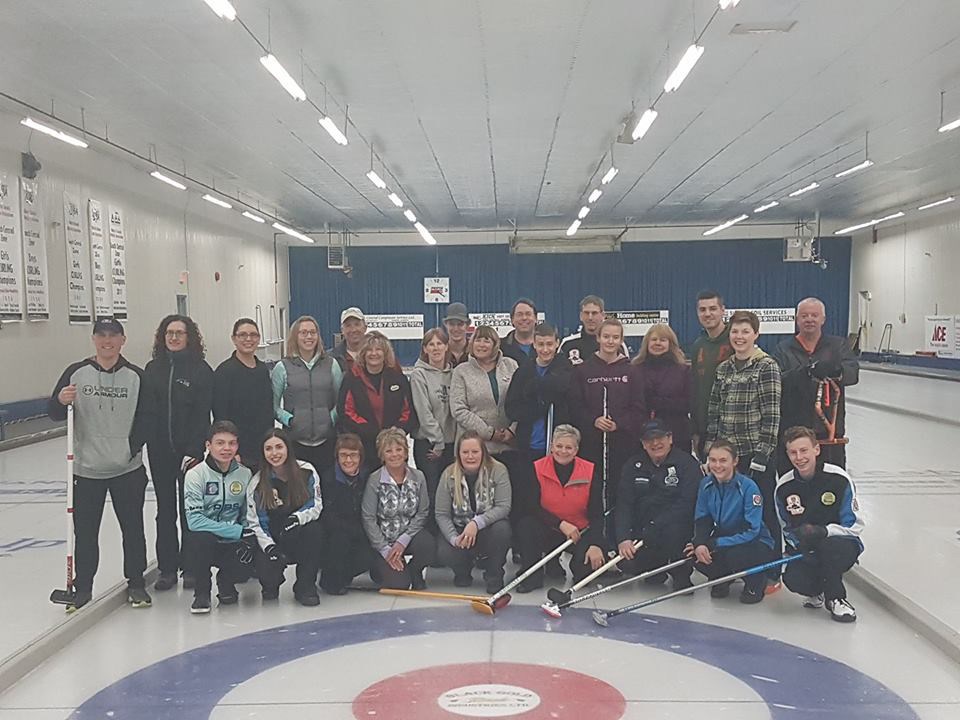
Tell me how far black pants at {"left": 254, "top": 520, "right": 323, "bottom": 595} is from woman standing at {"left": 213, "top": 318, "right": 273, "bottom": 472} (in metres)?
0.52

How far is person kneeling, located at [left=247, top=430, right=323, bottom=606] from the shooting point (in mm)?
4621

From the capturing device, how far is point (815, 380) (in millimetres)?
4879

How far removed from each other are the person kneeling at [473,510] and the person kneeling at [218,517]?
1.10 meters

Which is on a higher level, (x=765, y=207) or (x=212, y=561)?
(x=765, y=207)

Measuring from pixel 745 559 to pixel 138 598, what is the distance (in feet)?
10.7

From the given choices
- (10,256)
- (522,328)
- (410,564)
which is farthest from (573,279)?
(410,564)

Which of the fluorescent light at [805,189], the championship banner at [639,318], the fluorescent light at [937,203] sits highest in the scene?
the fluorescent light at [805,189]

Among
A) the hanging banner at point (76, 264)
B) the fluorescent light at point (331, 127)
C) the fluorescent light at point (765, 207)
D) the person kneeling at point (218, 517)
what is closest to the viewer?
the person kneeling at point (218, 517)

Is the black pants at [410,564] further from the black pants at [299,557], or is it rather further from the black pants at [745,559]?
the black pants at [745,559]

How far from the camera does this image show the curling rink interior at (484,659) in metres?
3.33

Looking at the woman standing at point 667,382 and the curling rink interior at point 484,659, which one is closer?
the curling rink interior at point 484,659

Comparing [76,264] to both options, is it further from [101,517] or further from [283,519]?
[283,519]

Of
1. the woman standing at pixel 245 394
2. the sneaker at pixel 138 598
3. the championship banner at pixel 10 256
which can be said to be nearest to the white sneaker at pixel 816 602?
the woman standing at pixel 245 394

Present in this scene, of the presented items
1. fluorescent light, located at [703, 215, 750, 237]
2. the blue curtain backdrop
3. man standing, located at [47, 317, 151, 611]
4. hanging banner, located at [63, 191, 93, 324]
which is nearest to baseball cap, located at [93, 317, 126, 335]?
man standing, located at [47, 317, 151, 611]
